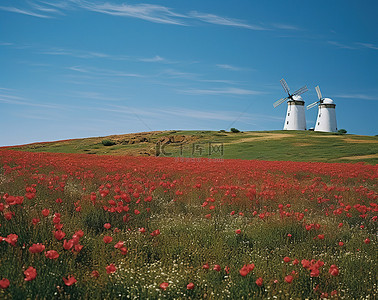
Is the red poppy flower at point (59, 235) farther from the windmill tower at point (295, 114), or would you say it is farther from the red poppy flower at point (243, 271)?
the windmill tower at point (295, 114)

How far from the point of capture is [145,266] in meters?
4.27

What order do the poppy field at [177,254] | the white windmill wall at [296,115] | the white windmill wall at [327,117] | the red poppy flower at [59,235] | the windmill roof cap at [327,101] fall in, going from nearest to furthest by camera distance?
the poppy field at [177,254], the red poppy flower at [59,235], the white windmill wall at [327,117], the windmill roof cap at [327,101], the white windmill wall at [296,115]

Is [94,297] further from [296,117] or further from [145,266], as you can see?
[296,117]

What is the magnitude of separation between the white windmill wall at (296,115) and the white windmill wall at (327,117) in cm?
411

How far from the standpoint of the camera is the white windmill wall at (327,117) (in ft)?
249

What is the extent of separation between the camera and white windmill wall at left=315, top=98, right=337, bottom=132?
75.7 metres

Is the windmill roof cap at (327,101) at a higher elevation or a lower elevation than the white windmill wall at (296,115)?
higher

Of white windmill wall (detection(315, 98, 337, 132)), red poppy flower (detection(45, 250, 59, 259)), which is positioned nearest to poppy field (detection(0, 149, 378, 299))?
red poppy flower (detection(45, 250, 59, 259))

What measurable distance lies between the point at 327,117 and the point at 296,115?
7.44 meters

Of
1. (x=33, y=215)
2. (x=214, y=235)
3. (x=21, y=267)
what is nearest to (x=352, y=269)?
(x=214, y=235)

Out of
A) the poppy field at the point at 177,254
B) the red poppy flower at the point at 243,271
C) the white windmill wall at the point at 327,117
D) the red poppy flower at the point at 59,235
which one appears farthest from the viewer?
the white windmill wall at the point at 327,117

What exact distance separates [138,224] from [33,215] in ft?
6.43

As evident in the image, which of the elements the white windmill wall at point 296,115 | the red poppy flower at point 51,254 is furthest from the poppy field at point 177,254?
the white windmill wall at point 296,115

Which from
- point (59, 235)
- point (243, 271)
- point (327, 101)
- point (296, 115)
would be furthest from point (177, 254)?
point (327, 101)
